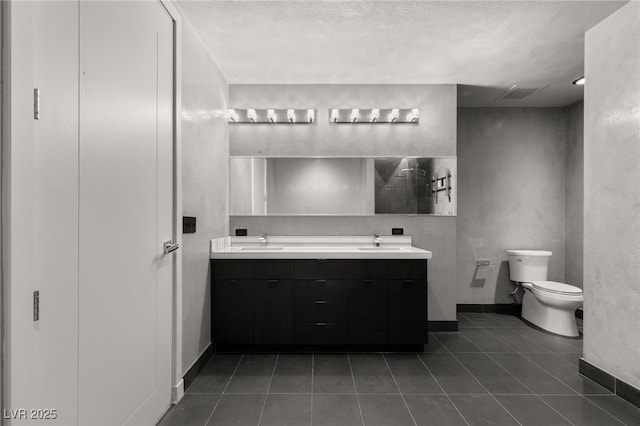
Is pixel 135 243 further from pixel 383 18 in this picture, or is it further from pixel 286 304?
pixel 383 18

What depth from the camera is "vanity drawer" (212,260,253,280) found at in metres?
2.70

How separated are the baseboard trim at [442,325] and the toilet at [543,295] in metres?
0.89

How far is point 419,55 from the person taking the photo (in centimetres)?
269

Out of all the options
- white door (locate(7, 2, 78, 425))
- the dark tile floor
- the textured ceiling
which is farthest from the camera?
the textured ceiling

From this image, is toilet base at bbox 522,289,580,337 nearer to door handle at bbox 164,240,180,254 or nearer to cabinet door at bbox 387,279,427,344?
cabinet door at bbox 387,279,427,344

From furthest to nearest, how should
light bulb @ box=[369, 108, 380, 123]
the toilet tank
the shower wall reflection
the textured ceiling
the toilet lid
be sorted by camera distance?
the toilet tank → the shower wall reflection → light bulb @ box=[369, 108, 380, 123] → the toilet lid → the textured ceiling

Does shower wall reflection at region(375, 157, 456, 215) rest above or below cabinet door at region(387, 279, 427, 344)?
above

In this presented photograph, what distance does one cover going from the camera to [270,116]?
10.5 feet

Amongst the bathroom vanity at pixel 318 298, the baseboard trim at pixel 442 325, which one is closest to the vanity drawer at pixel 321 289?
the bathroom vanity at pixel 318 298

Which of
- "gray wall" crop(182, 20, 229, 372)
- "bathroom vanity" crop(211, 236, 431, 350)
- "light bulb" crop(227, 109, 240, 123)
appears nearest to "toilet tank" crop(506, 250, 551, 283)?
"bathroom vanity" crop(211, 236, 431, 350)

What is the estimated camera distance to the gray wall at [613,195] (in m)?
1.99

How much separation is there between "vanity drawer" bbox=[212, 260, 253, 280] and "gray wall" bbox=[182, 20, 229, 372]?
11cm

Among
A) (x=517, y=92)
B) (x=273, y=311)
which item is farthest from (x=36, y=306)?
(x=517, y=92)

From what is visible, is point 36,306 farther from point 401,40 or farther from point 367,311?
point 401,40
